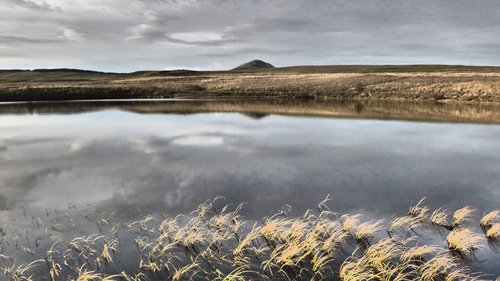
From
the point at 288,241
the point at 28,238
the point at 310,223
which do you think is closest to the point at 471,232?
the point at 310,223

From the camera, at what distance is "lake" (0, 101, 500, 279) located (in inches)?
659

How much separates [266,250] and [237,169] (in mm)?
10782

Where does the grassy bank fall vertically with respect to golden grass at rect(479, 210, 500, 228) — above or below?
above

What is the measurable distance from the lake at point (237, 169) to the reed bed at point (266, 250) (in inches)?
26.8

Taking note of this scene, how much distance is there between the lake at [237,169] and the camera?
1675 centimetres

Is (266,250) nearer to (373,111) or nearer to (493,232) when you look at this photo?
(493,232)

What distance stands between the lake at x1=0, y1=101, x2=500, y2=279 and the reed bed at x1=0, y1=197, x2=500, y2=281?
2.24ft

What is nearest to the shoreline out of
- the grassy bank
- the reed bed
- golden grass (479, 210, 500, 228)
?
the grassy bank

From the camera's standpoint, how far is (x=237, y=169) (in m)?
23.7

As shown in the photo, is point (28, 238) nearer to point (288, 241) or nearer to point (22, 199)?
point (22, 199)

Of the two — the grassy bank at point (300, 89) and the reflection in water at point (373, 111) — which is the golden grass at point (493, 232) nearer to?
the reflection in water at point (373, 111)

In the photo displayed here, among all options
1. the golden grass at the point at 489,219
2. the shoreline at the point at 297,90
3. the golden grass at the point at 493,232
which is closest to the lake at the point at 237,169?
the golden grass at the point at 489,219

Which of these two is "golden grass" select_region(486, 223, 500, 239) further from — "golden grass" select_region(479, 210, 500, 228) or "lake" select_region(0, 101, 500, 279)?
"lake" select_region(0, 101, 500, 279)

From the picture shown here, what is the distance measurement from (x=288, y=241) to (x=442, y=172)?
43.0 feet
